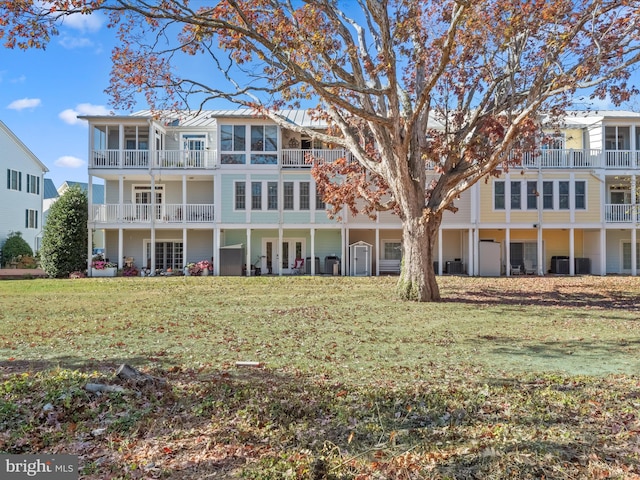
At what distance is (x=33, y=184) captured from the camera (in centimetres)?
3431

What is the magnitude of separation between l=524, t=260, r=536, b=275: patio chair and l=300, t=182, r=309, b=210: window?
40.1ft

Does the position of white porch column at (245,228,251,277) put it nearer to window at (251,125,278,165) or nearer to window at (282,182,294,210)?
window at (282,182,294,210)

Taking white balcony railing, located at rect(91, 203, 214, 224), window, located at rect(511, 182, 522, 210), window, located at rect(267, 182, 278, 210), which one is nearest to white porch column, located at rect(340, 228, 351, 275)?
window, located at rect(267, 182, 278, 210)

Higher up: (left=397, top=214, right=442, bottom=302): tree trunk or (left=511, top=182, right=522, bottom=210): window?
(left=511, top=182, right=522, bottom=210): window

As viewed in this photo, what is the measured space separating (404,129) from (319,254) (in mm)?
13539

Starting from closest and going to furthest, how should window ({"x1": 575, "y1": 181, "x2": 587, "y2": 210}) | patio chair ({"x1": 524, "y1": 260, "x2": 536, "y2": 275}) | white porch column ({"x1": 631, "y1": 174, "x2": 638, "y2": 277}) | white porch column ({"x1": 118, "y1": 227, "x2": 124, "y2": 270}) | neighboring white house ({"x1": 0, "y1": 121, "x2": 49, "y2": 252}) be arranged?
white porch column ({"x1": 631, "y1": 174, "x2": 638, "y2": 277}) < white porch column ({"x1": 118, "y1": 227, "x2": 124, "y2": 270}) < window ({"x1": 575, "y1": 181, "x2": 587, "y2": 210}) < patio chair ({"x1": 524, "y1": 260, "x2": 536, "y2": 275}) < neighboring white house ({"x1": 0, "y1": 121, "x2": 49, "y2": 252})

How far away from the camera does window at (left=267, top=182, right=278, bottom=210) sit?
24.3 m

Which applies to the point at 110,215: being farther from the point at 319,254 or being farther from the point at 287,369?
the point at 287,369

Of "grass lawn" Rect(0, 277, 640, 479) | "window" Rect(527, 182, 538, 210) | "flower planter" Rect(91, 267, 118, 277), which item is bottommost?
"grass lawn" Rect(0, 277, 640, 479)

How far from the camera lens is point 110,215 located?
23797 mm

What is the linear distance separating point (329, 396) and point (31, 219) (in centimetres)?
3585

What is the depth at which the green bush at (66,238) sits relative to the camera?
23.0 meters

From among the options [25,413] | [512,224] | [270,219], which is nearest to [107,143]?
[270,219]

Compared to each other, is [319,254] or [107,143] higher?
[107,143]
